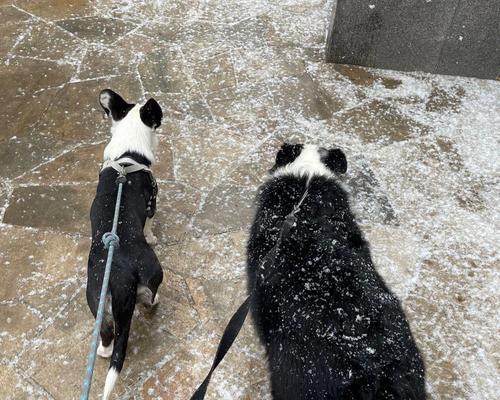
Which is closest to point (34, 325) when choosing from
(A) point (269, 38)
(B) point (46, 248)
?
(B) point (46, 248)

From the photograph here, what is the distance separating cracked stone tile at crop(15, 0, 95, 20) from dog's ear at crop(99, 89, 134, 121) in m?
3.23

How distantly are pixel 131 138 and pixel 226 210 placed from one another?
3.05 feet

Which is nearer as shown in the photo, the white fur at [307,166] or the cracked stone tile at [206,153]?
the white fur at [307,166]

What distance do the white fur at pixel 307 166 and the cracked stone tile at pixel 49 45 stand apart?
3.28 metres

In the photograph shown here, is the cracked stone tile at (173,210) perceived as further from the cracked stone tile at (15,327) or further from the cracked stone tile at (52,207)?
the cracked stone tile at (15,327)

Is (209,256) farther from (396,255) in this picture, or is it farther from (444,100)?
(444,100)

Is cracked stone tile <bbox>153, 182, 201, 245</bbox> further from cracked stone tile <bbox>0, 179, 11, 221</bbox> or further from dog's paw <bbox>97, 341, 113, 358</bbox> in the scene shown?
cracked stone tile <bbox>0, 179, 11, 221</bbox>

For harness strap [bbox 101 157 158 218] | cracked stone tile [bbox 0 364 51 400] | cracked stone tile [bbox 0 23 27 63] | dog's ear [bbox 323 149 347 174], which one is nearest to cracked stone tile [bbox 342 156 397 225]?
dog's ear [bbox 323 149 347 174]

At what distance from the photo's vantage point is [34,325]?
8.48 feet

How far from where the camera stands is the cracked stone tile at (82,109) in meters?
3.96

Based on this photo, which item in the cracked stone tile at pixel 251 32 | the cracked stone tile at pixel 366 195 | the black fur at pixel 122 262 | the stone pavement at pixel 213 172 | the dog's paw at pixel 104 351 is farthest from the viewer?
the cracked stone tile at pixel 251 32

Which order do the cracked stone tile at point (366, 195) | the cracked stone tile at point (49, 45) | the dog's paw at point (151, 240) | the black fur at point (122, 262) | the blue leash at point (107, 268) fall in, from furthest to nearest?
the cracked stone tile at point (49, 45) → the cracked stone tile at point (366, 195) → the dog's paw at point (151, 240) → the black fur at point (122, 262) → the blue leash at point (107, 268)

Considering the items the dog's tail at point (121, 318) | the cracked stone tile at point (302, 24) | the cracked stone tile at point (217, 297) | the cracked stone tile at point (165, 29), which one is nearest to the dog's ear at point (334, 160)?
the cracked stone tile at point (217, 297)

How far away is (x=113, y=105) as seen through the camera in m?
3.01
